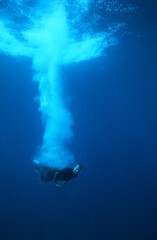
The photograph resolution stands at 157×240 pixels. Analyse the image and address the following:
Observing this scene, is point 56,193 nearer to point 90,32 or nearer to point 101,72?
point 101,72

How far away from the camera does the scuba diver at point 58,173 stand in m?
6.56

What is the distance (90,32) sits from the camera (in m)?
13.8

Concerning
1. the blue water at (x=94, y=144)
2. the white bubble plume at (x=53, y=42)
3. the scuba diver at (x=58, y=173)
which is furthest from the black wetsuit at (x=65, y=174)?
the blue water at (x=94, y=144)

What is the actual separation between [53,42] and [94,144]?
2641 cm

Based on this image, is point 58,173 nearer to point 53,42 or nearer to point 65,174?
point 65,174

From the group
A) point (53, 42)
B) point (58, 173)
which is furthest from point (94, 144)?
point (58, 173)

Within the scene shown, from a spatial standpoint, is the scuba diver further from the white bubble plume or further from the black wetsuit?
the white bubble plume

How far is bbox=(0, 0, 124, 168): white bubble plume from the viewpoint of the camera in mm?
11438

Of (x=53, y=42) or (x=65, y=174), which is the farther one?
(x=53, y=42)

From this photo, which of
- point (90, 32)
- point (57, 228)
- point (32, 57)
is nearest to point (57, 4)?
point (90, 32)

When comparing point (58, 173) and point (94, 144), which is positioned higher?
point (94, 144)

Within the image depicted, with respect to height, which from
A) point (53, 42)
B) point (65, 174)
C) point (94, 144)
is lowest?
point (65, 174)

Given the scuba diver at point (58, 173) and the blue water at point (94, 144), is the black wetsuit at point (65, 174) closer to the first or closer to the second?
the scuba diver at point (58, 173)

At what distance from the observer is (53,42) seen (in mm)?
14891
